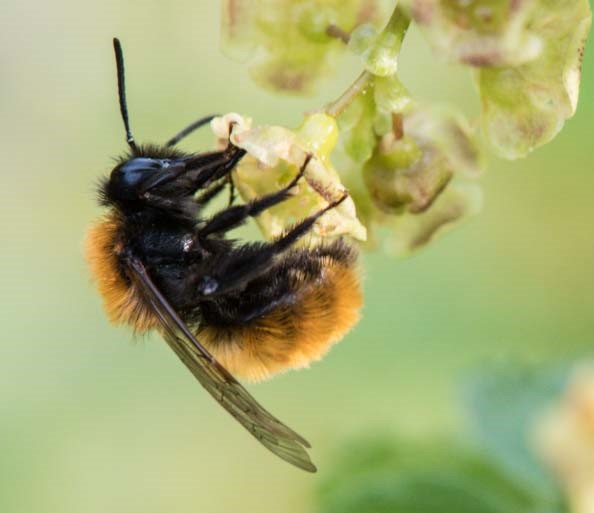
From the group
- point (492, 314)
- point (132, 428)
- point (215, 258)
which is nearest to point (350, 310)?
point (215, 258)

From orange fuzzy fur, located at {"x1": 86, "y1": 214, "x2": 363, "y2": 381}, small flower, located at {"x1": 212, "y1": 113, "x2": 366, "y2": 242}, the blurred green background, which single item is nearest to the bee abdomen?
orange fuzzy fur, located at {"x1": 86, "y1": 214, "x2": 363, "y2": 381}

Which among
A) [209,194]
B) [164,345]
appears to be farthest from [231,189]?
[164,345]

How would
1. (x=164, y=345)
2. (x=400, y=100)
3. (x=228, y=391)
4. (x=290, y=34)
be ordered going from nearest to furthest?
(x=400, y=100) → (x=290, y=34) → (x=228, y=391) → (x=164, y=345)

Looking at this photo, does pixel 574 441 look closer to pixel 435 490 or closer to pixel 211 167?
pixel 435 490

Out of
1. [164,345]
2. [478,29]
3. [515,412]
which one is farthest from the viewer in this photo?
[164,345]

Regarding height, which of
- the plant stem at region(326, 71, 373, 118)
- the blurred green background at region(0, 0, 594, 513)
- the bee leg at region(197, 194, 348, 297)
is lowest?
the bee leg at region(197, 194, 348, 297)

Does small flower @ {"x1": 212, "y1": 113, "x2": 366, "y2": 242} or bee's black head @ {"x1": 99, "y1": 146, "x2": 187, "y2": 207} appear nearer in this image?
small flower @ {"x1": 212, "y1": 113, "x2": 366, "y2": 242}

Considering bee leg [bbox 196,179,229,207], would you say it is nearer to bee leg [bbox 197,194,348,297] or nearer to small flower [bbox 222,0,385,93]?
bee leg [bbox 197,194,348,297]

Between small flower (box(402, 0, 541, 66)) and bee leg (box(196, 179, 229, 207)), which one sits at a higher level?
bee leg (box(196, 179, 229, 207))
